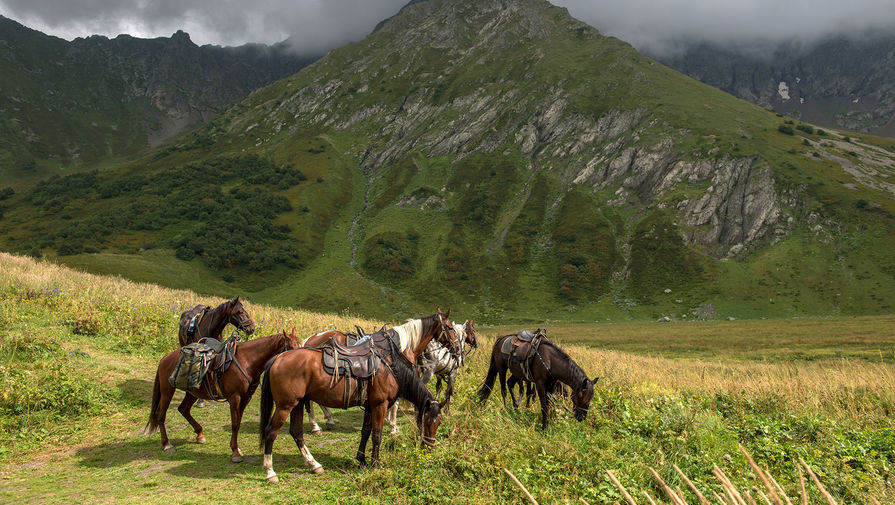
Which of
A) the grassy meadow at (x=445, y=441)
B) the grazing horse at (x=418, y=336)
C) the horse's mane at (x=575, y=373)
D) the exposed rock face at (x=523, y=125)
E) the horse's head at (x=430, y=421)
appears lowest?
the grassy meadow at (x=445, y=441)

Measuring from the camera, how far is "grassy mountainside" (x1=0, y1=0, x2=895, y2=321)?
71.6 metres

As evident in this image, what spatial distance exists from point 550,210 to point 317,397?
94.4 metres

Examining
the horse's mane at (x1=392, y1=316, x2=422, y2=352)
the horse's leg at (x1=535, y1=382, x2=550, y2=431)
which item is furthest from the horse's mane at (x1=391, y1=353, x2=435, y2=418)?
the horse's leg at (x1=535, y1=382, x2=550, y2=431)

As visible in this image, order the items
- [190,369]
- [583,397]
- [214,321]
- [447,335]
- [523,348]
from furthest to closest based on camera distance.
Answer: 1. [214,321]
2. [523,348]
3. [447,335]
4. [583,397]
5. [190,369]

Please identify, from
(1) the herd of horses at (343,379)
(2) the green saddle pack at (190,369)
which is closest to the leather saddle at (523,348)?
(1) the herd of horses at (343,379)

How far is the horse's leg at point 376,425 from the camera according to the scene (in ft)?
26.5

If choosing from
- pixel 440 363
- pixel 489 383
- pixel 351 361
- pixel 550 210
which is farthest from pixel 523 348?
pixel 550 210

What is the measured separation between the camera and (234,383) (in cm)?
894

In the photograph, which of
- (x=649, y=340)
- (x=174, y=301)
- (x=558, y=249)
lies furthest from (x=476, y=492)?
(x=558, y=249)

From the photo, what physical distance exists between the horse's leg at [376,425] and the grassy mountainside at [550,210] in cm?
6179

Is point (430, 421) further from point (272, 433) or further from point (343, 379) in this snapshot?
point (272, 433)

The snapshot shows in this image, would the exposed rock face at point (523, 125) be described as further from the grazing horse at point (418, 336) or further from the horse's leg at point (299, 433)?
the horse's leg at point (299, 433)

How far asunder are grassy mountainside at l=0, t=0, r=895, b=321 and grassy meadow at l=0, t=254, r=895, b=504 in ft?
190

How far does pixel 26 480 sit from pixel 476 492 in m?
8.08
